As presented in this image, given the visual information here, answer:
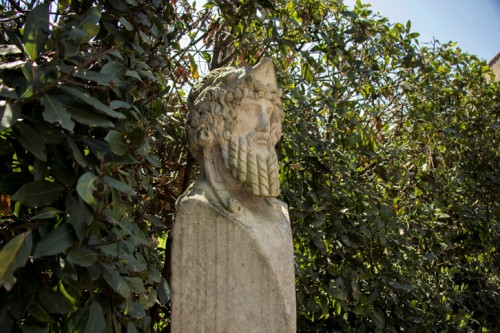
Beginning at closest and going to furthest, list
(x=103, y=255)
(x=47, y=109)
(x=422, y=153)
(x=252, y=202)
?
(x=47, y=109)
(x=103, y=255)
(x=252, y=202)
(x=422, y=153)

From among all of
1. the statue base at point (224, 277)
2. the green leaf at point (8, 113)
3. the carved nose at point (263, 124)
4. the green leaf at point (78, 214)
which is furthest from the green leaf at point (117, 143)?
the carved nose at point (263, 124)

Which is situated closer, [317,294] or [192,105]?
[192,105]

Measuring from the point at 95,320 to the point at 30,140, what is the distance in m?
0.53

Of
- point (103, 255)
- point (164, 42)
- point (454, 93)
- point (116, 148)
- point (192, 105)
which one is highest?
point (454, 93)

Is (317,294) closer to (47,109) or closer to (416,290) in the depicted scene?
(416,290)

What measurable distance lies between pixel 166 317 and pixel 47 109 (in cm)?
233

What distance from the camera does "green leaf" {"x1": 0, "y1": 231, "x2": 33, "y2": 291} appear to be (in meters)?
1.27

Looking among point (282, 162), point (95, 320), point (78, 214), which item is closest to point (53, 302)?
point (95, 320)

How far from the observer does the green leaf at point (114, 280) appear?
5.04ft

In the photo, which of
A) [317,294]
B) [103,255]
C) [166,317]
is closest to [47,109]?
[103,255]

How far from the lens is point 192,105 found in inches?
94.8

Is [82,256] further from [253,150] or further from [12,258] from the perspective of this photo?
[253,150]

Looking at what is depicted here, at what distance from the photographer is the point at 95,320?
4.99 feet

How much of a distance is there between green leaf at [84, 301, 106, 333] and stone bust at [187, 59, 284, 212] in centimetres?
77
